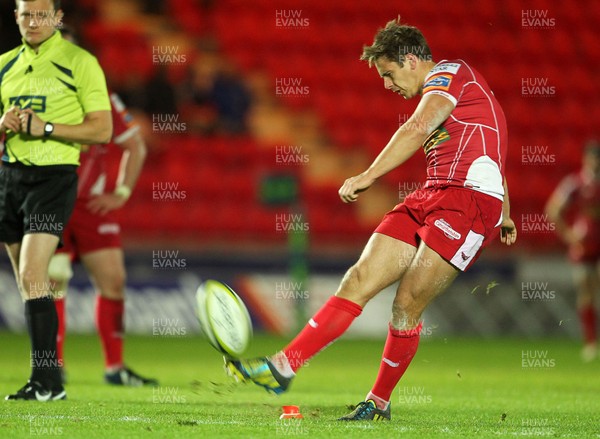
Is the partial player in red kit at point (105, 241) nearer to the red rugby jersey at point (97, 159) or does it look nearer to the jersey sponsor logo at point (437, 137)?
the red rugby jersey at point (97, 159)

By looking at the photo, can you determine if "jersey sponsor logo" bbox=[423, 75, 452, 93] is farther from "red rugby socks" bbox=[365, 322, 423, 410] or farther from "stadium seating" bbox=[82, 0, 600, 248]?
"stadium seating" bbox=[82, 0, 600, 248]

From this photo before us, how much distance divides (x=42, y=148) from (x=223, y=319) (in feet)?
5.62

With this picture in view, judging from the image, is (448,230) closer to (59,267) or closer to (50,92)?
(50,92)

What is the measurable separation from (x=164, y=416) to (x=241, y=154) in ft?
30.7

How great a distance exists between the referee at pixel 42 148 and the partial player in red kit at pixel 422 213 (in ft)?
5.19

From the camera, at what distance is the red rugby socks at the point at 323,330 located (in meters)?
5.18

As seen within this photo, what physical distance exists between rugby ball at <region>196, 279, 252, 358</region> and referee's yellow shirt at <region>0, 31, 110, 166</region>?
4.94ft

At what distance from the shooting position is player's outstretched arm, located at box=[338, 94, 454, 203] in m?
4.98

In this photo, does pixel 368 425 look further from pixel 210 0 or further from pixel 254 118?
pixel 210 0

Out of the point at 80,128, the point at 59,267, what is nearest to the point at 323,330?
the point at 80,128

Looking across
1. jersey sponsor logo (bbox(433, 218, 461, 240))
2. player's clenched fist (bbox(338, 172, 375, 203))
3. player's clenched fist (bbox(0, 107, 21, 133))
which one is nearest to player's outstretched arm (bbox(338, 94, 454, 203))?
player's clenched fist (bbox(338, 172, 375, 203))

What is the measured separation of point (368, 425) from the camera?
5098 millimetres

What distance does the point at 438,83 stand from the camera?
5293 millimetres

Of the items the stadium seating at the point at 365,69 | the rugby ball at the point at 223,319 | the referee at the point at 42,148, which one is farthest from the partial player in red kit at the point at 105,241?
the stadium seating at the point at 365,69
